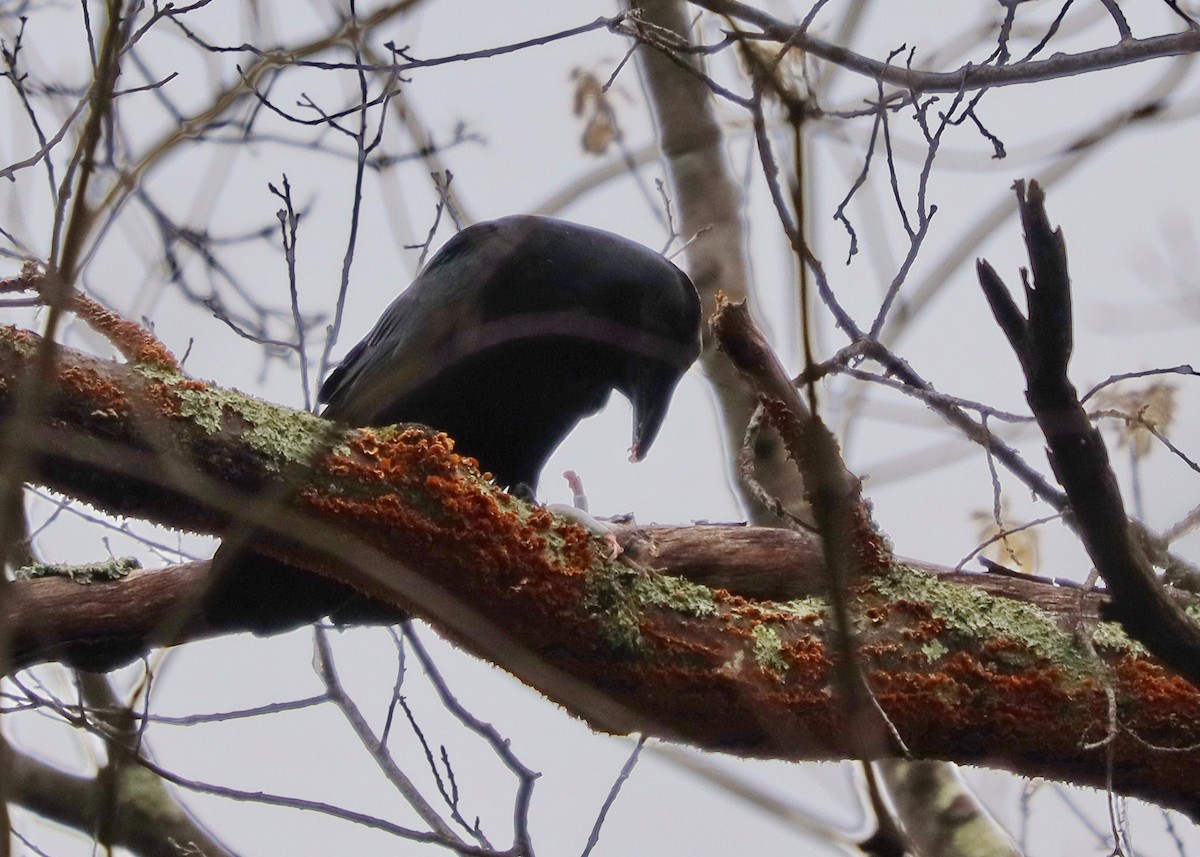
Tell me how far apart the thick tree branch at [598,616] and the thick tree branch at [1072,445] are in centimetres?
49

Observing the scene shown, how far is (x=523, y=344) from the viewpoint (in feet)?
12.8

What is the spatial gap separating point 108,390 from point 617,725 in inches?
54.1

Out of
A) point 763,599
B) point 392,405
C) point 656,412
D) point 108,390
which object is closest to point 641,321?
point 656,412

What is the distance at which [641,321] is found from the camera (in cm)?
416

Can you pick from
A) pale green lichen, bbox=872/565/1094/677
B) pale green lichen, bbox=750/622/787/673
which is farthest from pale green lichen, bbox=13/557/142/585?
pale green lichen, bbox=872/565/1094/677

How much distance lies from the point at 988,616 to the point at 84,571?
2.35m

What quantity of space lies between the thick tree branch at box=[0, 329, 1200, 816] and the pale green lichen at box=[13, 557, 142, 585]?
2.04ft

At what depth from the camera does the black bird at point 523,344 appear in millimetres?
3773

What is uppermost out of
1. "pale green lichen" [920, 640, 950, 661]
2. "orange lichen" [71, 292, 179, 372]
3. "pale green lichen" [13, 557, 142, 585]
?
"orange lichen" [71, 292, 179, 372]

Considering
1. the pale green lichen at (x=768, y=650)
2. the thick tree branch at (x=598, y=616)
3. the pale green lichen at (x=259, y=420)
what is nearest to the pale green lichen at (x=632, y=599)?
the thick tree branch at (x=598, y=616)

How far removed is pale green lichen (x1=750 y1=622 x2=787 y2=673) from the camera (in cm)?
270

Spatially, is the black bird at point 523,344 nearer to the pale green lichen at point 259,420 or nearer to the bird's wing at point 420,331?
the bird's wing at point 420,331

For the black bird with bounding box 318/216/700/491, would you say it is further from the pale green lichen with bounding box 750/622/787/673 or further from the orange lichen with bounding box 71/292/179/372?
the pale green lichen with bounding box 750/622/787/673

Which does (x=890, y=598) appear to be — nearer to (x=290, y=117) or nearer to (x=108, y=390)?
(x=108, y=390)
